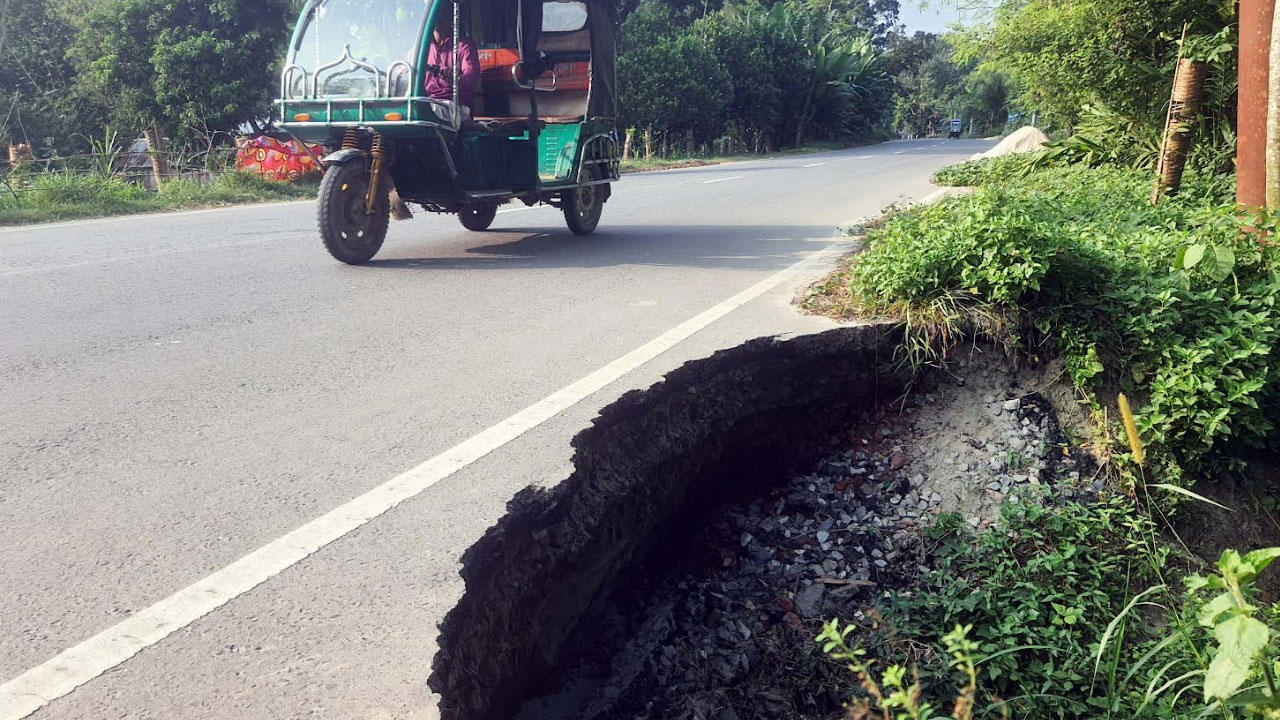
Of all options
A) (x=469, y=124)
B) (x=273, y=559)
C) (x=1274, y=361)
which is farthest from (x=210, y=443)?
(x=469, y=124)

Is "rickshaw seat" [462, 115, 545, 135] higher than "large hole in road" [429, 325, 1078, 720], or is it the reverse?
"rickshaw seat" [462, 115, 545, 135]

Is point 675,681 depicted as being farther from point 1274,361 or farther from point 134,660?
point 1274,361

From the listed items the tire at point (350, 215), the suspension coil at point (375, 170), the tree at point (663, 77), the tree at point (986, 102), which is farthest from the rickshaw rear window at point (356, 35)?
the tree at point (986, 102)

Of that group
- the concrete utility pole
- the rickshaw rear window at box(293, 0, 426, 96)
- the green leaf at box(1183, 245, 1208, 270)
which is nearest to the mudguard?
the rickshaw rear window at box(293, 0, 426, 96)

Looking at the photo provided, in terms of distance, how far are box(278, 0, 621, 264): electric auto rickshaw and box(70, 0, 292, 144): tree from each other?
13685mm

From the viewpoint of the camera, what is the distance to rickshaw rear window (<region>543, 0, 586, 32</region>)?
28.3ft

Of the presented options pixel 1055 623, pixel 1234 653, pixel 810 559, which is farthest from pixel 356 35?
pixel 1234 653

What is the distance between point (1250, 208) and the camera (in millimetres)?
4715

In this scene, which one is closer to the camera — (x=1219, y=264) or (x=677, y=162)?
(x=1219, y=264)

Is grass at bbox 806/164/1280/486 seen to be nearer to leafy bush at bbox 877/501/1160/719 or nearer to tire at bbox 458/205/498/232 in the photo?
leafy bush at bbox 877/501/1160/719

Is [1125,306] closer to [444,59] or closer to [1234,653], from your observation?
[1234,653]

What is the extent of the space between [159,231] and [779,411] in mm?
7417

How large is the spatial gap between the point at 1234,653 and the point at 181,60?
71.9 feet

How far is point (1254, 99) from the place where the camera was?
539cm
